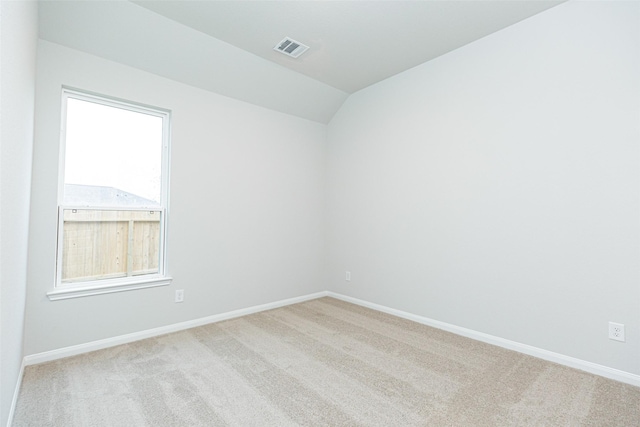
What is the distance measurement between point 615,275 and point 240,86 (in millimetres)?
3776

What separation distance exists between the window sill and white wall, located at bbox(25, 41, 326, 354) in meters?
0.05

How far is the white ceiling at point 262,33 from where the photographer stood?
7.91 feet

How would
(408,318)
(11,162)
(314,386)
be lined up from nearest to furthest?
1. (11,162)
2. (314,386)
3. (408,318)

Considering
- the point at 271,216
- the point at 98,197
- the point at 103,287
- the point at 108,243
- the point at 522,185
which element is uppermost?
the point at 522,185

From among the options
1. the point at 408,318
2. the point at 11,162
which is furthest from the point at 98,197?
the point at 408,318

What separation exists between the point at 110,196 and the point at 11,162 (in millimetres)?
1476

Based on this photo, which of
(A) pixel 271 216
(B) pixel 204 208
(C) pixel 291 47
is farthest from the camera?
(A) pixel 271 216

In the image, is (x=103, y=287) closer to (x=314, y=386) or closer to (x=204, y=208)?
(x=204, y=208)

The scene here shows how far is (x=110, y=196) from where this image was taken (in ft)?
9.12

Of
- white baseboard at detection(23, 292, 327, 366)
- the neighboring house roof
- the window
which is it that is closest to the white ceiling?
the window

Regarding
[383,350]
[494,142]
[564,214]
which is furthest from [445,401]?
[494,142]

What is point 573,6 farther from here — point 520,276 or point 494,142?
point 520,276

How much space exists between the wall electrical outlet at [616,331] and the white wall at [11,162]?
3.63m

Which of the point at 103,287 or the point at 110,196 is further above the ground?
the point at 110,196
